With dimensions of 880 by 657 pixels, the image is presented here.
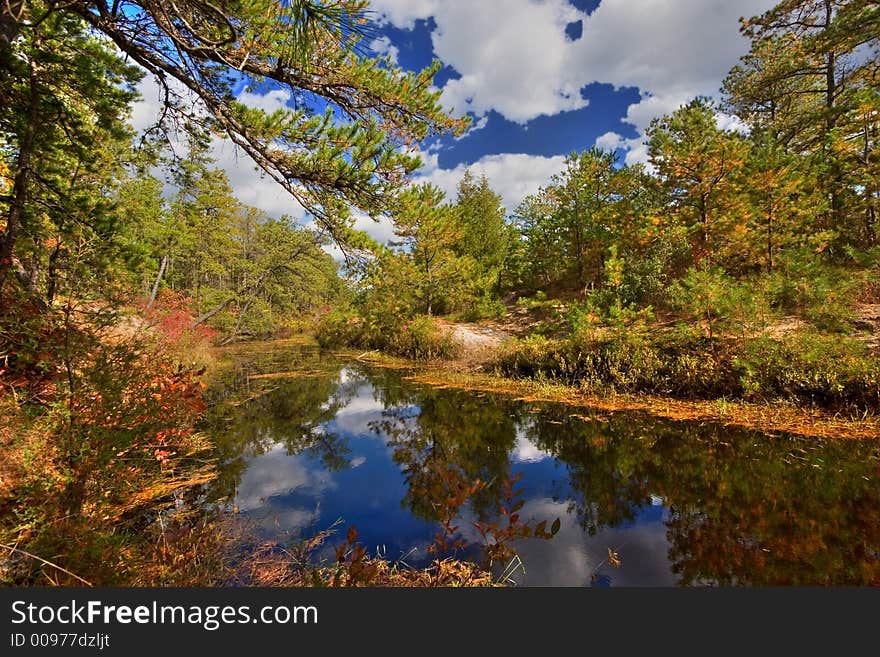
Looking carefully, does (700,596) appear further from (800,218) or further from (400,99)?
(800,218)

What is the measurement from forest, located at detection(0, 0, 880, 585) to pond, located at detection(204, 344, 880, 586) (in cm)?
156

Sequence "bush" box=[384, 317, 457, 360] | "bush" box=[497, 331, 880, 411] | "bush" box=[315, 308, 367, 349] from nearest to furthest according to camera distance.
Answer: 1. "bush" box=[497, 331, 880, 411]
2. "bush" box=[384, 317, 457, 360]
3. "bush" box=[315, 308, 367, 349]

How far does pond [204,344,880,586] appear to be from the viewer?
4.08 meters

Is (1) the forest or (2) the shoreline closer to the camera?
(1) the forest

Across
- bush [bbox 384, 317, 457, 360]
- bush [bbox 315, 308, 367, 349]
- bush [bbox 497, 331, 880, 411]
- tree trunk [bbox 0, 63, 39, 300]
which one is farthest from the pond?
bush [bbox 315, 308, 367, 349]

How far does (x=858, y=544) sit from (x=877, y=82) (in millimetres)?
17615

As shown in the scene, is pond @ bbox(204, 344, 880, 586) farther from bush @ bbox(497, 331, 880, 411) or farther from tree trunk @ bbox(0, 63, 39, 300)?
tree trunk @ bbox(0, 63, 39, 300)

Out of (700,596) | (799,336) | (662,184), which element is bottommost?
(700,596)

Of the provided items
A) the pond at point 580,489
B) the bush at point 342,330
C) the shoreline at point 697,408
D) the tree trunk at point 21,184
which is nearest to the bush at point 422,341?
the shoreline at point 697,408

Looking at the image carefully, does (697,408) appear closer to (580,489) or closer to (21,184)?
(580,489)

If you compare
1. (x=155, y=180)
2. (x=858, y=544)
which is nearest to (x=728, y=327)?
(x=858, y=544)

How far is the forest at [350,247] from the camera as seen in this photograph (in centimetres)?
338

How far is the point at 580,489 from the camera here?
19.9ft

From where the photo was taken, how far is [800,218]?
14.6 m
